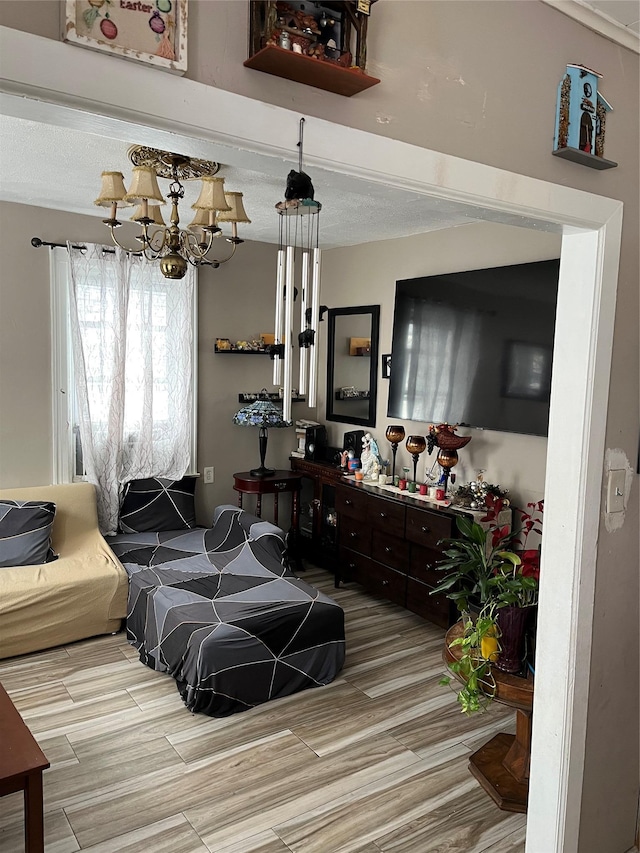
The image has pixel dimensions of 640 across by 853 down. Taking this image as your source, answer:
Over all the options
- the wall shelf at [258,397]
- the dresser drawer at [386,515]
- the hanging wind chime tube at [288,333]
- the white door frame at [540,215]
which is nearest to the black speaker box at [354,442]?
the wall shelf at [258,397]

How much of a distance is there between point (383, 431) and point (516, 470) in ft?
4.09

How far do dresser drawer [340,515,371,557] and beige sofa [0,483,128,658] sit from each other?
1.51m

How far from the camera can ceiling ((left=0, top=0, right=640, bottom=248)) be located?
68.6 inches

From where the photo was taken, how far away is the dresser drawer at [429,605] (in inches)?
146

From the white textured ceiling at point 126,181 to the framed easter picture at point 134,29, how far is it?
1.20 m

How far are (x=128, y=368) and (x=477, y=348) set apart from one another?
94.3 inches

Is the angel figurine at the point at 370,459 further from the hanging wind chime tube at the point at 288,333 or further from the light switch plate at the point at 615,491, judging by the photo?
the hanging wind chime tube at the point at 288,333

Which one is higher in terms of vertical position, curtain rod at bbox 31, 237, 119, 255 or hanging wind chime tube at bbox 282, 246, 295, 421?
curtain rod at bbox 31, 237, 119, 255

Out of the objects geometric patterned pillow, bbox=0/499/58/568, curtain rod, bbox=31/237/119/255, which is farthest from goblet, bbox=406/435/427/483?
curtain rod, bbox=31/237/119/255

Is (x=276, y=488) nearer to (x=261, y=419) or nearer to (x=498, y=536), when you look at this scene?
(x=261, y=419)

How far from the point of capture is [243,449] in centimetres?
523

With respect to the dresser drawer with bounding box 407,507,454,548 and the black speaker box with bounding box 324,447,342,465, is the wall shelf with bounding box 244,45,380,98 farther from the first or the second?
the black speaker box with bounding box 324,447,342,465

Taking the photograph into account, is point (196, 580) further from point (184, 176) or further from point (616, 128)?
point (616, 128)

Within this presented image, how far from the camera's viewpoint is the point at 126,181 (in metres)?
3.46
